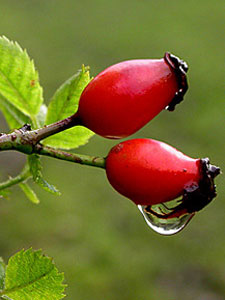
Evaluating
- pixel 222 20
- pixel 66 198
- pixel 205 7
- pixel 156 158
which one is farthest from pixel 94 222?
pixel 205 7

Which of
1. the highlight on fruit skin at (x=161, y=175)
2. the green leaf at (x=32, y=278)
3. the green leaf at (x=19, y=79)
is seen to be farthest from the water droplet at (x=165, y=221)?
the green leaf at (x=19, y=79)

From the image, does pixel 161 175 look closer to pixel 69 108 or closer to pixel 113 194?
pixel 69 108

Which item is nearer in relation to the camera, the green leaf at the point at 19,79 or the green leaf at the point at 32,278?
the green leaf at the point at 32,278

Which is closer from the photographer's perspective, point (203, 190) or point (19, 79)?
point (203, 190)

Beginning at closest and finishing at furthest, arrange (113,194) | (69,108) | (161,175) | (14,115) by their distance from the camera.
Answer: (161,175) < (69,108) < (14,115) < (113,194)

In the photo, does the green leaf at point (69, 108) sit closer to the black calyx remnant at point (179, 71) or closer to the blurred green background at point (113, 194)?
the black calyx remnant at point (179, 71)

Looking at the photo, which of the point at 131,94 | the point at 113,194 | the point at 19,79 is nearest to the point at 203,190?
the point at 131,94

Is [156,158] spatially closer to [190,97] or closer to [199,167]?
[199,167]
